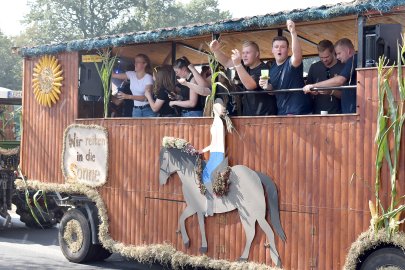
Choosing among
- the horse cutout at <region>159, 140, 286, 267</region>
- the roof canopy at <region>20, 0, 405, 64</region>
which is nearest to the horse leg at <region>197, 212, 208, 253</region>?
the horse cutout at <region>159, 140, 286, 267</region>

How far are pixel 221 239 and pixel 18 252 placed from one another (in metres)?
4.28

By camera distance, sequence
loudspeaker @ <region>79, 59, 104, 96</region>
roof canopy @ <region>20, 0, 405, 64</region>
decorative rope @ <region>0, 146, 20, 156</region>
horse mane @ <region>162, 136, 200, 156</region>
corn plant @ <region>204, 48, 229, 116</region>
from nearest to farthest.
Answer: roof canopy @ <region>20, 0, 405, 64</region>, corn plant @ <region>204, 48, 229, 116</region>, horse mane @ <region>162, 136, 200, 156</region>, loudspeaker @ <region>79, 59, 104, 96</region>, decorative rope @ <region>0, 146, 20, 156</region>

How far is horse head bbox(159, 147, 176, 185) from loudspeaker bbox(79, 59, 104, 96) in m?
2.23

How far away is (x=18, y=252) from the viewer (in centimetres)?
1184

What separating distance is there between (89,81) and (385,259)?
19.5ft

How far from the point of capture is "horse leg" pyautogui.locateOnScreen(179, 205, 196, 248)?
9375 mm

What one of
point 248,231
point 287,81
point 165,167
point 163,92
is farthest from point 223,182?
point 163,92

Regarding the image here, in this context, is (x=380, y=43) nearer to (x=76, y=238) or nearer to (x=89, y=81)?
(x=89, y=81)

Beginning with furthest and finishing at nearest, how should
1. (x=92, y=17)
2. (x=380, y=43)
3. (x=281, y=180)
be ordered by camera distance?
1. (x=92, y=17)
2. (x=281, y=180)
3. (x=380, y=43)

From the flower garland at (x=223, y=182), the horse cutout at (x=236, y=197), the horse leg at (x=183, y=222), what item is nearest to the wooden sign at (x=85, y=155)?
the horse cutout at (x=236, y=197)

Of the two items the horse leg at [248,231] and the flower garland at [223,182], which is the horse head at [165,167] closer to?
the flower garland at [223,182]

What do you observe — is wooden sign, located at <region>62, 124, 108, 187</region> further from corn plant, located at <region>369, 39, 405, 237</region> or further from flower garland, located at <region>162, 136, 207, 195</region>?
corn plant, located at <region>369, 39, 405, 237</region>

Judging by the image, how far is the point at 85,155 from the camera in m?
11.0

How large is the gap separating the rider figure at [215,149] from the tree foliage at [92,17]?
56.7 metres
